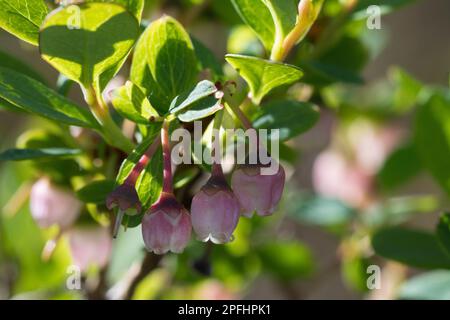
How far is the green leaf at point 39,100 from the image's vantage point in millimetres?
695

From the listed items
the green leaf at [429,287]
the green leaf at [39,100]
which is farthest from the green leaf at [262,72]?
the green leaf at [429,287]

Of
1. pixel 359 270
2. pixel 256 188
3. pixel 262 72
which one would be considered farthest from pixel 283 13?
pixel 359 270

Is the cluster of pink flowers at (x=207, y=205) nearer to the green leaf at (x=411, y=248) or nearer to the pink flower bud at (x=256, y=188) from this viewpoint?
the pink flower bud at (x=256, y=188)

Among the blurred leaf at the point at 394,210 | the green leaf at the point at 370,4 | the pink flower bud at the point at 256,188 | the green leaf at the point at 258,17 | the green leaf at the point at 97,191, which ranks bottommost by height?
the pink flower bud at the point at 256,188

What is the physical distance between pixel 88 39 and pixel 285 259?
2.70 ft

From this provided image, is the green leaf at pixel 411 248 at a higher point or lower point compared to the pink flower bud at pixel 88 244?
lower

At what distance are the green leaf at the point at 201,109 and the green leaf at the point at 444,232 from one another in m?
0.34

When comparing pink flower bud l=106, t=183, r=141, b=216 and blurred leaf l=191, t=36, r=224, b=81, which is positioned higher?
blurred leaf l=191, t=36, r=224, b=81

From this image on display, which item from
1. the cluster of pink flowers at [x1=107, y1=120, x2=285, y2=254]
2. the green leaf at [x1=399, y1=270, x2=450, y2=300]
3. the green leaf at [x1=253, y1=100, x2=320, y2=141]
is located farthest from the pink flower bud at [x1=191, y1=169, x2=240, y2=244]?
the green leaf at [x1=399, y1=270, x2=450, y2=300]

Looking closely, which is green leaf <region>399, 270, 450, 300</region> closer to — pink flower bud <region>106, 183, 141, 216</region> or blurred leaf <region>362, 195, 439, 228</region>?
blurred leaf <region>362, 195, 439, 228</region>

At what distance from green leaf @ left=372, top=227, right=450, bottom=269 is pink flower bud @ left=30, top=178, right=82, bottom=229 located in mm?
385

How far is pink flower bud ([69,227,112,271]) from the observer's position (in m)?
1.04
